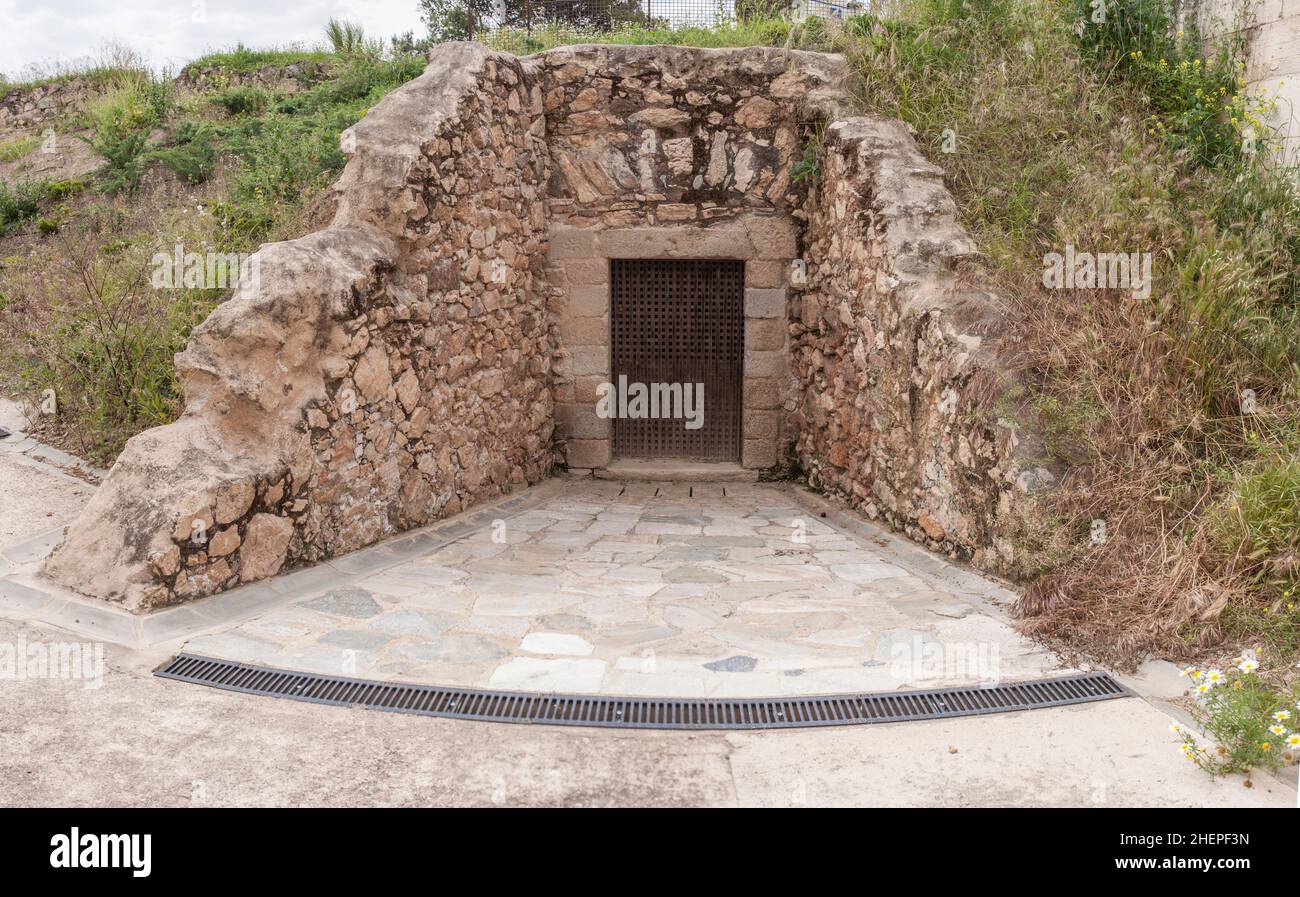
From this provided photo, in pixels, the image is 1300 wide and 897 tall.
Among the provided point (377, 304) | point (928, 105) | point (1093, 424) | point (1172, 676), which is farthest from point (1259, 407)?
point (377, 304)

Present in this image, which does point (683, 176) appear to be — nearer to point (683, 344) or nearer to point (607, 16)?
point (683, 344)

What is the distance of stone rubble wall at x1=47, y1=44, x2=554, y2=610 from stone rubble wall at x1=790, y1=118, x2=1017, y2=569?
2.26 metres

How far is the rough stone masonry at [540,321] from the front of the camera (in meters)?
4.75

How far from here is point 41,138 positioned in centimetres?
1148

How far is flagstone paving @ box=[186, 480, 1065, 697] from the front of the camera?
387cm

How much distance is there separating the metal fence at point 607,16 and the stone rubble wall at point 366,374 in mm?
1603

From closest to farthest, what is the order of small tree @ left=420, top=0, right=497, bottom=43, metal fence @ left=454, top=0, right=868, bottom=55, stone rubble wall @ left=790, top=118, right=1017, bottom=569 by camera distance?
stone rubble wall @ left=790, top=118, right=1017, bottom=569 → metal fence @ left=454, top=0, right=868, bottom=55 → small tree @ left=420, top=0, right=497, bottom=43

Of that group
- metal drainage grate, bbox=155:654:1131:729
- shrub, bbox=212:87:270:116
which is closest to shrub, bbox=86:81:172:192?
shrub, bbox=212:87:270:116

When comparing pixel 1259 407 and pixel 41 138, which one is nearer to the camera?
pixel 1259 407

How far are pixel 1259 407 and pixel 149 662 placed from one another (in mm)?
4917

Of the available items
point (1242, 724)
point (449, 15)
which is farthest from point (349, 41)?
point (1242, 724)

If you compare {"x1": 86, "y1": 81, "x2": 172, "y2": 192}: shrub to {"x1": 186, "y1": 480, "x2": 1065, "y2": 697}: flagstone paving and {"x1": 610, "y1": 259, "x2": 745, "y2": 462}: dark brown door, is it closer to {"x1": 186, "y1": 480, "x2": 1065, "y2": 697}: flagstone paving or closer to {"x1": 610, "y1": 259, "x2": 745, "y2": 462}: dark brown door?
{"x1": 610, "y1": 259, "x2": 745, "y2": 462}: dark brown door

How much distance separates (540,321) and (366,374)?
2588mm

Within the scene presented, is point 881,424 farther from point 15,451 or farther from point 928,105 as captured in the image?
point 15,451
